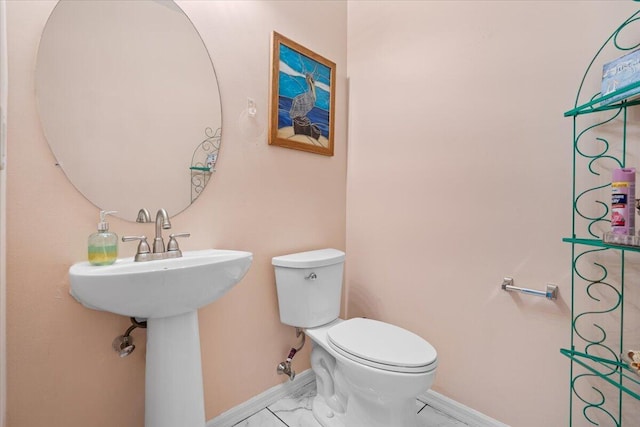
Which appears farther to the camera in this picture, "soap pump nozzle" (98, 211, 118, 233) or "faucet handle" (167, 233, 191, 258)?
"faucet handle" (167, 233, 191, 258)

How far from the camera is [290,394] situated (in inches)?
62.1

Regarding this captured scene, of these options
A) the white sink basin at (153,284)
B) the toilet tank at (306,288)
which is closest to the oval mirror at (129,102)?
the white sink basin at (153,284)

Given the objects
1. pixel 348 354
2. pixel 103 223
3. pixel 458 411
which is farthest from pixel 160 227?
pixel 458 411

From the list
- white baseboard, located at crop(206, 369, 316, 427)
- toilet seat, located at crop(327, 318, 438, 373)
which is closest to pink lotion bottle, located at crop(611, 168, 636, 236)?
toilet seat, located at crop(327, 318, 438, 373)

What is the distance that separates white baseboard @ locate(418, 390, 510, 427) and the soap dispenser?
1.53 m

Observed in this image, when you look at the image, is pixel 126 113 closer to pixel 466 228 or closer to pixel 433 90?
pixel 433 90

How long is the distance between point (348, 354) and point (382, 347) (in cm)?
13

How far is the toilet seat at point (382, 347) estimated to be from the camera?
3.41ft

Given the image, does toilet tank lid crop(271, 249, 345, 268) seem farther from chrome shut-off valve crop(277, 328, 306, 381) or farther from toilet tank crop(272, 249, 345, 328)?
chrome shut-off valve crop(277, 328, 306, 381)

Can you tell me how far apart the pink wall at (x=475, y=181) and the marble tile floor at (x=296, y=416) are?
0.38ft

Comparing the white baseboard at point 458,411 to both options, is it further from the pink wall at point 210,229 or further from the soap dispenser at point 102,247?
the soap dispenser at point 102,247

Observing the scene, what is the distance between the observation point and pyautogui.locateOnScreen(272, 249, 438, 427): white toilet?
105 cm

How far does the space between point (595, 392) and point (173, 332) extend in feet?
4.88

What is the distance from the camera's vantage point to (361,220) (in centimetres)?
181
